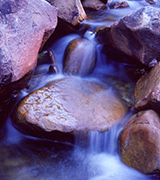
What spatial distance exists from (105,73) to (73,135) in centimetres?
255

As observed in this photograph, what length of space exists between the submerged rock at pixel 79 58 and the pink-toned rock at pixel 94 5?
4.02 metres

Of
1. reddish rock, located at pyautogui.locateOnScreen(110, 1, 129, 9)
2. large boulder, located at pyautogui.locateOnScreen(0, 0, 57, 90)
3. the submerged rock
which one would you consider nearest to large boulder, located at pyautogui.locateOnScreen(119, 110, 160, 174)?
the submerged rock

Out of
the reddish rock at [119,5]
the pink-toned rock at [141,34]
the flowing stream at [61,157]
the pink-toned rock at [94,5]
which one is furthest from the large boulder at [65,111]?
the reddish rock at [119,5]

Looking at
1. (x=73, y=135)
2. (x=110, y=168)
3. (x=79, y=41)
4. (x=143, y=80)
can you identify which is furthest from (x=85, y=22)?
(x=110, y=168)

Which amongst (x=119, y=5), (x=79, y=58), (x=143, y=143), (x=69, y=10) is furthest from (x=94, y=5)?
(x=143, y=143)

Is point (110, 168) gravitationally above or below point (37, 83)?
below

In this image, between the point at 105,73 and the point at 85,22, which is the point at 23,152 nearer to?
the point at 105,73

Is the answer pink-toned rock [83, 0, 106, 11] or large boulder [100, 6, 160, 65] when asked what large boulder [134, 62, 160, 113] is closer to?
large boulder [100, 6, 160, 65]

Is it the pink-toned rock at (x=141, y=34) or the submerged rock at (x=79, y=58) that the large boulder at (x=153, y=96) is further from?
the submerged rock at (x=79, y=58)

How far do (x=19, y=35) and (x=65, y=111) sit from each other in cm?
183

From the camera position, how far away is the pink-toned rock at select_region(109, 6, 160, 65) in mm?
3730

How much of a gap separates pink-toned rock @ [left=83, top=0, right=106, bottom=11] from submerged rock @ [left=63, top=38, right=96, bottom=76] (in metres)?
4.02

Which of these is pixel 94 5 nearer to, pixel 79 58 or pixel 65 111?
pixel 79 58

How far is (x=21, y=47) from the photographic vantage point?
135 inches
